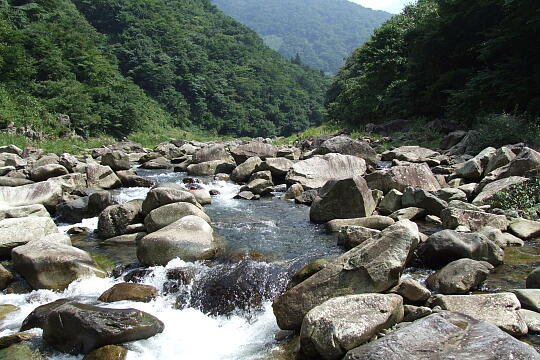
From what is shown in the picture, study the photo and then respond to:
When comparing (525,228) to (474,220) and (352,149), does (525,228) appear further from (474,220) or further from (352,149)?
(352,149)

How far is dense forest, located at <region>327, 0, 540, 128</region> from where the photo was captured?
686 inches

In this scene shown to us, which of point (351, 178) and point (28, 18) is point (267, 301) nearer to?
point (351, 178)

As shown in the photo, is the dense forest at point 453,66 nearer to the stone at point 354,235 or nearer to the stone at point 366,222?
the stone at point 366,222

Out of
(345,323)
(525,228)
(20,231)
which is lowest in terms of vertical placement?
(20,231)

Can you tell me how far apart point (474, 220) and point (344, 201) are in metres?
2.81

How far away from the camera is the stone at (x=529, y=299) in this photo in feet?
16.0

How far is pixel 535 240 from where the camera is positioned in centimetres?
771

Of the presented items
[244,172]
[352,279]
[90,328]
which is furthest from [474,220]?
[244,172]

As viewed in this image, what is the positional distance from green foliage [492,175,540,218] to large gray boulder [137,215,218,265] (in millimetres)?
6310

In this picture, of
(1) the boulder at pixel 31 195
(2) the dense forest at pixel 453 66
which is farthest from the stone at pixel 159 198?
(2) the dense forest at pixel 453 66

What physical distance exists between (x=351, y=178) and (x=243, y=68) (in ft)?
279

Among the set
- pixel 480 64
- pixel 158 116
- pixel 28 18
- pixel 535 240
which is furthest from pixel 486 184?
pixel 158 116

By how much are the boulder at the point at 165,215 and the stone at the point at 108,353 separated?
4.12 metres

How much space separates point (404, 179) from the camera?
37.4 ft
